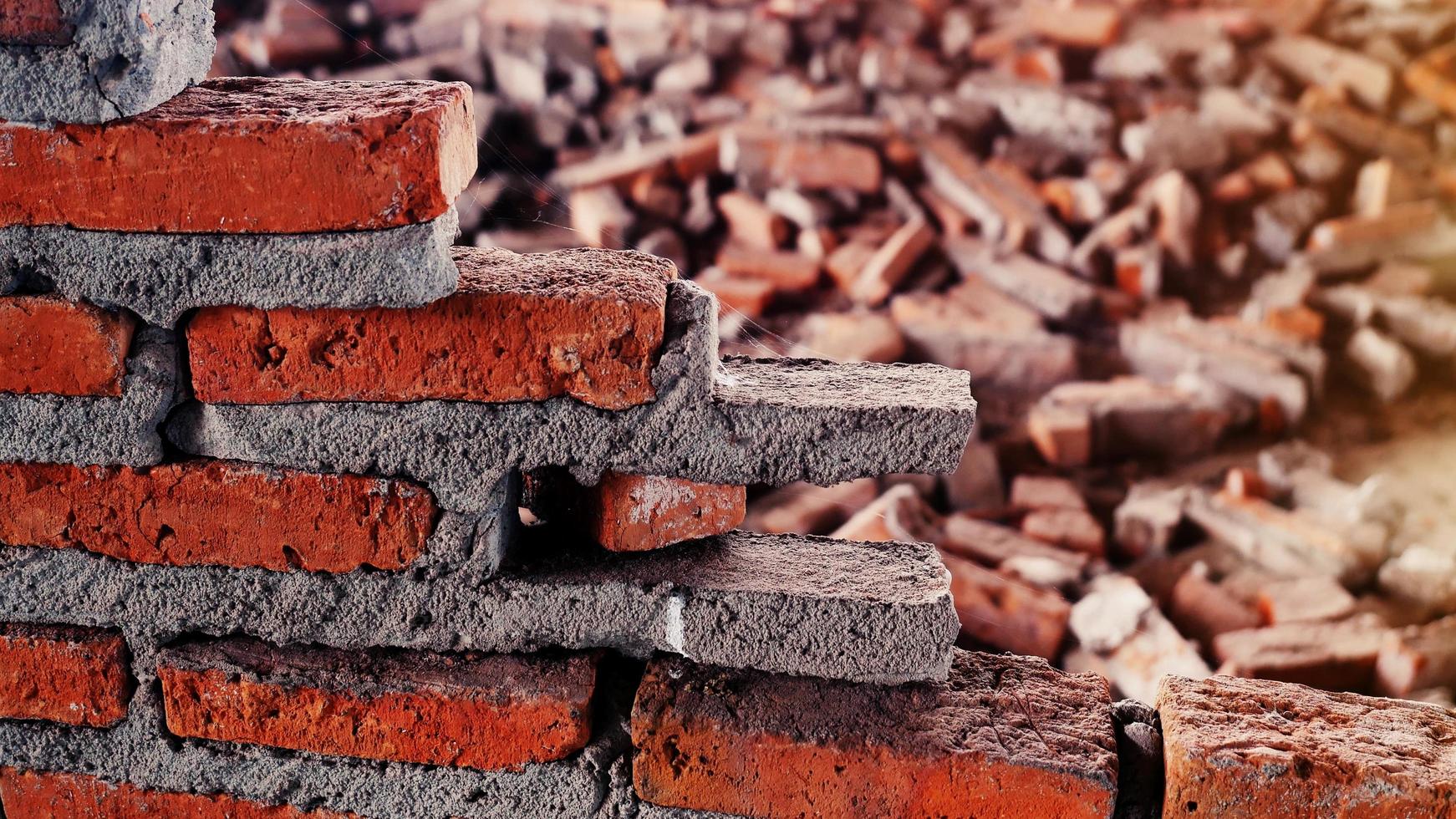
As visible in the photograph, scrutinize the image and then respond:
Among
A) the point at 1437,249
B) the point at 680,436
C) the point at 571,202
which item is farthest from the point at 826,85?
the point at 680,436

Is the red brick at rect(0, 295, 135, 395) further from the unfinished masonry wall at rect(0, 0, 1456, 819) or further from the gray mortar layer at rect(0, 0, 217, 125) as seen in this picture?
the gray mortar layer at rect(0, 0, 217, 125)

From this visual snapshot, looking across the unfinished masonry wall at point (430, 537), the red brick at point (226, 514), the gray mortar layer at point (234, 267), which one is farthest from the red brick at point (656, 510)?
the gray mortar layer at point (234, 267)

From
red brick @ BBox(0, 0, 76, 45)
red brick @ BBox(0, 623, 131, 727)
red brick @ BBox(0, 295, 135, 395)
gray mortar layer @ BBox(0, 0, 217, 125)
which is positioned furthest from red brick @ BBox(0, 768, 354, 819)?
red brick @ BBox(0, 0, 76, 45)

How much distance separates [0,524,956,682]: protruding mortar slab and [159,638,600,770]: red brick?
0.03 metres

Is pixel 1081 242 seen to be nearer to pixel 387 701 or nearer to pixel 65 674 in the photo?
pixel 387 701

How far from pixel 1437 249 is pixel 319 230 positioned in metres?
5.49

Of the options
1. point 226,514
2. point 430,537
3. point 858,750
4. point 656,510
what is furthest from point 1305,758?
point 226,514

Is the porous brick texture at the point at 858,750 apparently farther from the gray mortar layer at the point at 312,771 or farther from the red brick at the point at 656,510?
the red brick at the point at 656,510

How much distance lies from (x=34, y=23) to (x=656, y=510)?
44.1 inches

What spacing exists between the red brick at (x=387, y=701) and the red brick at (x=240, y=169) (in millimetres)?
715

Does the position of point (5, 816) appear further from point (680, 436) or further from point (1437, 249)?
point (1437, 249)

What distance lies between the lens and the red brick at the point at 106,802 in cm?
217

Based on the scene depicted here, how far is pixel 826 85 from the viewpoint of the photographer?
6.79 metres

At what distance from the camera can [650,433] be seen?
1964 millimetres
